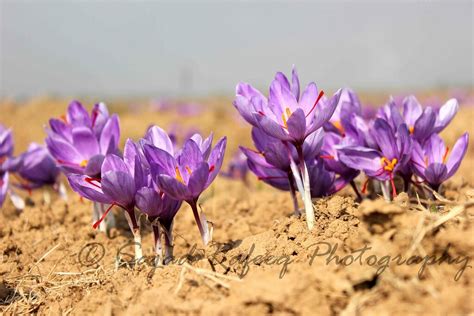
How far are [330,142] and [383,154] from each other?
33cm

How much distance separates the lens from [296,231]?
1831 mm

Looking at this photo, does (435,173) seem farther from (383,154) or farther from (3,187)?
(3,187)

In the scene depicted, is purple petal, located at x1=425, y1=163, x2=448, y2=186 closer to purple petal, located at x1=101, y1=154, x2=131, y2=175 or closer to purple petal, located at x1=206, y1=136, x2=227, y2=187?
purple petal, located at x1=206, y1=136, x2=227, y2=187

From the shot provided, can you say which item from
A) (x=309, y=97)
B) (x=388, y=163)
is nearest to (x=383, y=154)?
(x=388, y=163)

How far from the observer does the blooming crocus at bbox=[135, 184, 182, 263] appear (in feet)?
5.86

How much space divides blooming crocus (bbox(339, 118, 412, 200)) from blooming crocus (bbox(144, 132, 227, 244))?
621 mm

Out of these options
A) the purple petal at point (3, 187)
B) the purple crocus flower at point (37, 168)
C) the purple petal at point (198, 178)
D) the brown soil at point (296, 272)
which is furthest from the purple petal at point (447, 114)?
the purple petal at point (3, 187)

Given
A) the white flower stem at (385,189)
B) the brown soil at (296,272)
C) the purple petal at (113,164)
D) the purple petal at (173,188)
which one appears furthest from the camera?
the white flower stem at (385,189)

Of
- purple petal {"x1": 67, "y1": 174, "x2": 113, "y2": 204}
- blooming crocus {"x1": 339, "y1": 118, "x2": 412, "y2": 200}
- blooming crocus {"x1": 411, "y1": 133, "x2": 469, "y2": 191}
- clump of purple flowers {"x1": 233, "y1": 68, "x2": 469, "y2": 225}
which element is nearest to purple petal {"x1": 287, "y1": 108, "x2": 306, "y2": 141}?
clump of purple flowers {"x1": 233, "y1": 68, "x2": 469, "y2": 225}

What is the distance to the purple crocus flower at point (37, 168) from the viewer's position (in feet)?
10.3

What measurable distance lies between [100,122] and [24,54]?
165 m

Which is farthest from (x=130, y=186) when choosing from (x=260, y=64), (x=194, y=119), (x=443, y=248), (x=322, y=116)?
(x=260, y=64)

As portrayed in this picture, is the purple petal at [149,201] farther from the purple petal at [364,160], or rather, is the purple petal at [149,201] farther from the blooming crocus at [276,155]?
the purple petal at [364,160]

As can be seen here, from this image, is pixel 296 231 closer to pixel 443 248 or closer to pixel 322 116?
pixel 322 116
